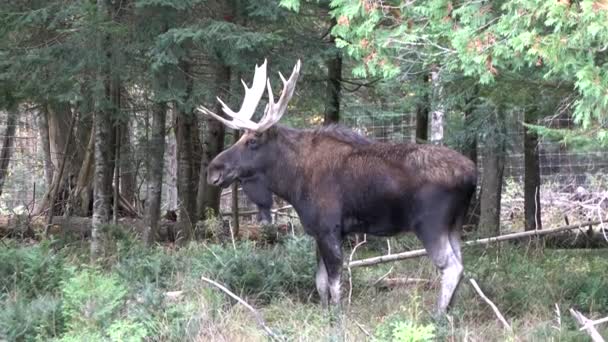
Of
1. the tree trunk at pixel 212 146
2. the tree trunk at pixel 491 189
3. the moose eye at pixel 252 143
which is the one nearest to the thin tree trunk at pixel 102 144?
the tree trunk at pixel 212 146

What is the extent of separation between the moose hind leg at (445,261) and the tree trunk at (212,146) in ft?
13.1

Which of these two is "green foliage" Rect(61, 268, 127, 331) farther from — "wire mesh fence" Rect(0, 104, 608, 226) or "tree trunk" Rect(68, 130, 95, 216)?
"tree trunk" Rect(68, 130, 95, 216)

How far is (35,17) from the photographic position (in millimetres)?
9359

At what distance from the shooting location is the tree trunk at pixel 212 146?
10.5 meters

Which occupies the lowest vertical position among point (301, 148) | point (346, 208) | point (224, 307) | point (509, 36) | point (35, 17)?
point (224, 307)

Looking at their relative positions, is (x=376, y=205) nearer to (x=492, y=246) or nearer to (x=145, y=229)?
(x=492, y=246)

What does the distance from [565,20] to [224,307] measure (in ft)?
14.1

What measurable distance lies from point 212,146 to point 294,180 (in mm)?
4901

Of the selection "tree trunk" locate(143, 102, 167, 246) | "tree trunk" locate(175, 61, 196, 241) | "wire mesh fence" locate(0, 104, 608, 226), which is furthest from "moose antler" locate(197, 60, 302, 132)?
"tree trunk" locate(175, 61, 196, 241)

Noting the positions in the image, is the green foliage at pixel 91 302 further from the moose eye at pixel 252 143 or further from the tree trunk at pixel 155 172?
the tree trunk at pixel 155 172

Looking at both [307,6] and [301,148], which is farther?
→ [307,6]

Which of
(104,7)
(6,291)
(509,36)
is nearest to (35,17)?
(104,7)

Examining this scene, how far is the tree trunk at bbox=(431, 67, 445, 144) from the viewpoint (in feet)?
34.7

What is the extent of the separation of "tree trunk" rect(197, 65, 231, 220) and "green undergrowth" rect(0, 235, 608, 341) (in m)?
2.20
